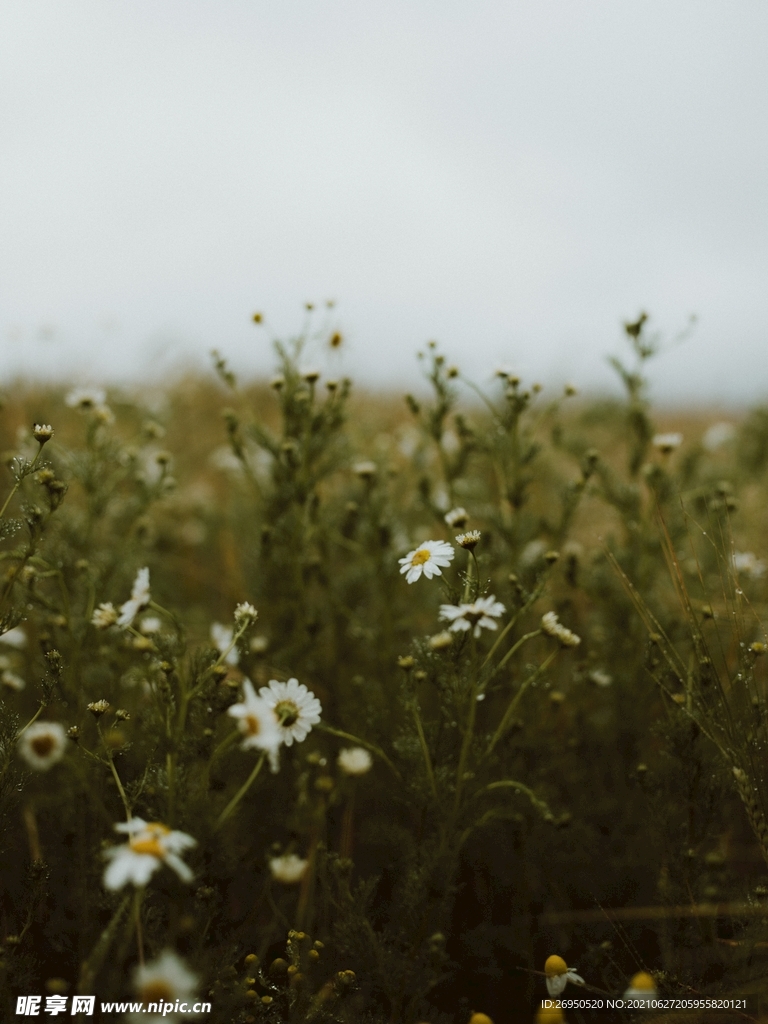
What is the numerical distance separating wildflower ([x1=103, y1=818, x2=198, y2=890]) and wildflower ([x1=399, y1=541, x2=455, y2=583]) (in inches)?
24.1

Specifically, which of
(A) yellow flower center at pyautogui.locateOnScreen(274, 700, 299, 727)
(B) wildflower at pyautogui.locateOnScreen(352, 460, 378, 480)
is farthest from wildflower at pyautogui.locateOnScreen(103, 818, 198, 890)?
(B) wildflower at pyautogui.locateOnScreen(352, 460, 378, 480)

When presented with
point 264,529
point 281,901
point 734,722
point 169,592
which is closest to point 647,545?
point 734,722

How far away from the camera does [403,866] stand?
1.62 m

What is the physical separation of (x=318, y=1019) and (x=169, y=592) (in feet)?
6.53

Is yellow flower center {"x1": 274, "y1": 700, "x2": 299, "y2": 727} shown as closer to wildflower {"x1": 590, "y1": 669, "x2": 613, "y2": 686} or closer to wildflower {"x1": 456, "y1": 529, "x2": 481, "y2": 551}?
wildflower {"x1": 456, "y1": 529, "x2": 481, "y2": 551}

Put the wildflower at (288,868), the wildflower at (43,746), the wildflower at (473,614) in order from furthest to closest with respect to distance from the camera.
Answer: the wildflower at (43,746), the wildflower at (288,868), the wildflower at (473,614)

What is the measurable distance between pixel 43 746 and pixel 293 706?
0.77 meters

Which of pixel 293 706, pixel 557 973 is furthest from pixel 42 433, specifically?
pixel 557 973

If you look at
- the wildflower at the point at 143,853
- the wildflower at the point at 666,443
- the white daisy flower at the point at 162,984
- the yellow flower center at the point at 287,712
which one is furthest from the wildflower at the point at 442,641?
the wildflower at the point at 666,443

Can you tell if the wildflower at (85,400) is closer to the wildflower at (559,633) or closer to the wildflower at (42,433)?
the wildflower at (42,433)

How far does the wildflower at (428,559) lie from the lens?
4.64ft

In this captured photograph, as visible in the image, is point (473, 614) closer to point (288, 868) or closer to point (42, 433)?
point (288, 868)

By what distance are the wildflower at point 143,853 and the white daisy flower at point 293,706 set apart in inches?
10.8

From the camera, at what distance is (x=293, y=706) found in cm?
133
